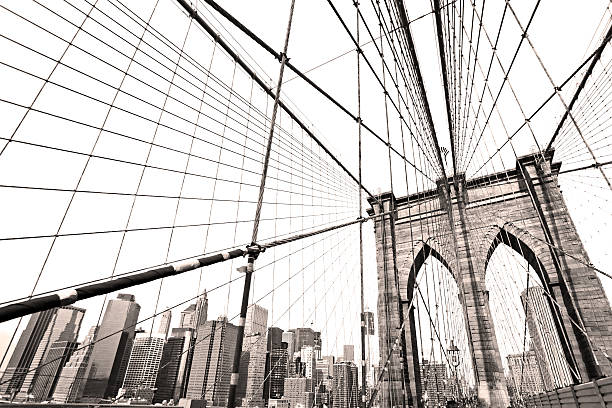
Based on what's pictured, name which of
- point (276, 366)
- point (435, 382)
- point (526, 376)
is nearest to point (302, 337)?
point (276, 366)

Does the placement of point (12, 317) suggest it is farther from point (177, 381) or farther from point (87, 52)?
point (177, 381)

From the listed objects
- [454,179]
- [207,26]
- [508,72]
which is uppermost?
[454,179]

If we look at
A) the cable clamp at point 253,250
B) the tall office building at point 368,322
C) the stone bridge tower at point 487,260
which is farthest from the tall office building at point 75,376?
the stone bridge tower at point 487,260

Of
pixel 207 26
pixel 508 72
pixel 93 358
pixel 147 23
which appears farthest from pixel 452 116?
pixel 93 358

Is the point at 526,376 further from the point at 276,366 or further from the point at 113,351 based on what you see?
the point at 113,351

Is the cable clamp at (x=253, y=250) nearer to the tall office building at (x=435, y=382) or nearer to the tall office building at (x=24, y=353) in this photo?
the tall office building at (x=24, y=353)
